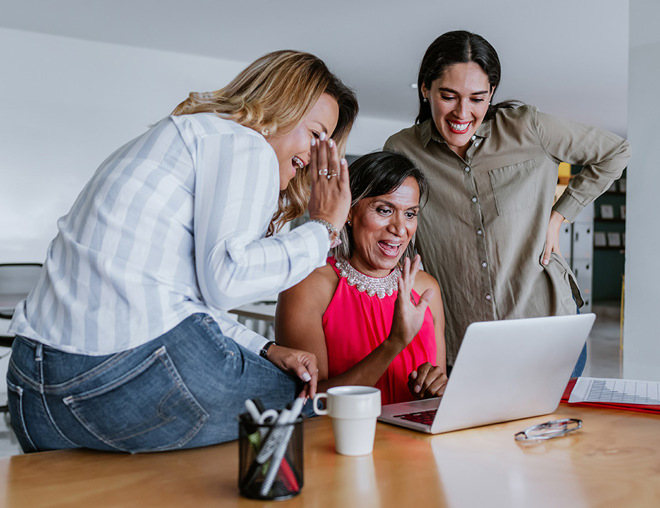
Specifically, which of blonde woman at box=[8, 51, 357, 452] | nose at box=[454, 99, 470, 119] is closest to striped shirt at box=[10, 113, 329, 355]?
blonde woman at box=[8, 51, 357, 452]

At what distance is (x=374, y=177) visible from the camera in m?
2.03

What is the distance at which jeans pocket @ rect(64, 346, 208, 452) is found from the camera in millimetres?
1013

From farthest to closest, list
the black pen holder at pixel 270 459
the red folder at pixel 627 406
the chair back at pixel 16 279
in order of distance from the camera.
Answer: the chair back at pixel 16 279 → the red folder at pixel 627 406 → the black pen holder at pixel 270 459

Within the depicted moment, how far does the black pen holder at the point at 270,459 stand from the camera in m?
0.87

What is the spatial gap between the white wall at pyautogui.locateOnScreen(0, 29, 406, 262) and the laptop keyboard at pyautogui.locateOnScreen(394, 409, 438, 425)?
5.63 metres

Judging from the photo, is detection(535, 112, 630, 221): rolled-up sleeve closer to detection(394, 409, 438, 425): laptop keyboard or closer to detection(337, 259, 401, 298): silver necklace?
detection(337, 259, 401, 298): silver necklace

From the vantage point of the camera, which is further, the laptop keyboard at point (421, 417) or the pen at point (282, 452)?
the laptop keyboard at point (421, 417)

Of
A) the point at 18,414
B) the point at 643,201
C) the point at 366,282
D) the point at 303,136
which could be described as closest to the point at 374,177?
the point at 366,282

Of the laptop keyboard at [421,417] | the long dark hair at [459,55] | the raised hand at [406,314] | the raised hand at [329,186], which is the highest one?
the long dark hair at [459,55]

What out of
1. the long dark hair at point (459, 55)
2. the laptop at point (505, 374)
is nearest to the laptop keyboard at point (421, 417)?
the laptop at point (505, 374)

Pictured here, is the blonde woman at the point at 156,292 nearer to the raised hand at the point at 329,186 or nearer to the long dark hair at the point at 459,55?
the raised hand at the point at 329,186

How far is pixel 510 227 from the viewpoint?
2.26 meters

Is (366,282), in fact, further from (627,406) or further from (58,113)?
(58,113)

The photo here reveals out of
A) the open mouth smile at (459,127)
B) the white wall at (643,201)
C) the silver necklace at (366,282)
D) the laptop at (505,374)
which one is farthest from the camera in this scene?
the white wall at (643,201)
